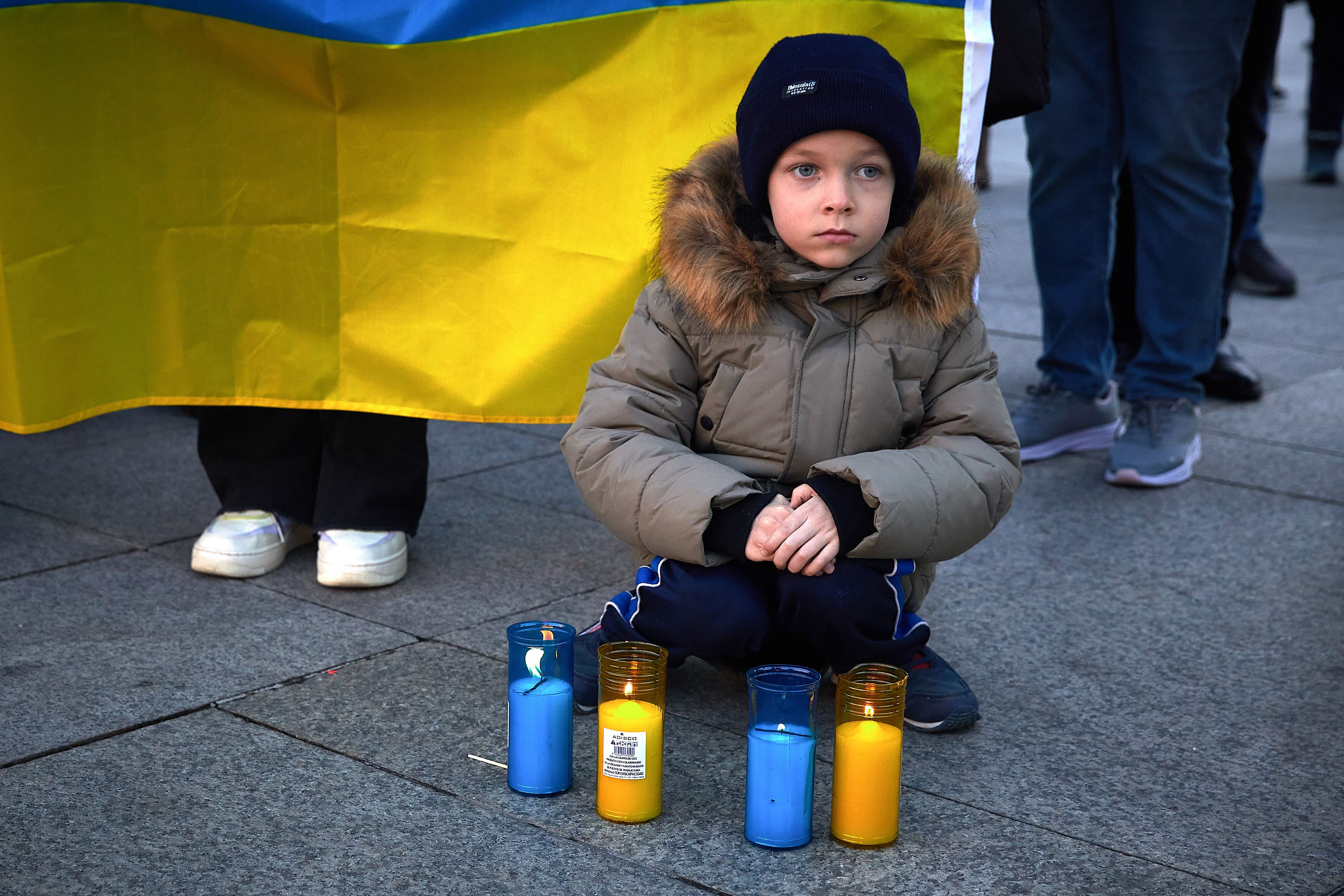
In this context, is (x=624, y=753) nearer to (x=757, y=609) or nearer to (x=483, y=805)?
(x=483, y=805)

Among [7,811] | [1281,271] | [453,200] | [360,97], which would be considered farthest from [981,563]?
[1281,271]

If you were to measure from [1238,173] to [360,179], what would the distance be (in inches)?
131

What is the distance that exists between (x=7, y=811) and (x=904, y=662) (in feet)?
4.84

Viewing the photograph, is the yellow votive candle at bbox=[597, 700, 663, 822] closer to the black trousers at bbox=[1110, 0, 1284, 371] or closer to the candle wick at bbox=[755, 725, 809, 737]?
the candle wick at bbox=[755, 725, 809, 737]

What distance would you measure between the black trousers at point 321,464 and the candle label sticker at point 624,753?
46.1 inches

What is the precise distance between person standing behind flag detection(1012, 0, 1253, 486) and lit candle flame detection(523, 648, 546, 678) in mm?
2335

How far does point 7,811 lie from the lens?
2.14 meters

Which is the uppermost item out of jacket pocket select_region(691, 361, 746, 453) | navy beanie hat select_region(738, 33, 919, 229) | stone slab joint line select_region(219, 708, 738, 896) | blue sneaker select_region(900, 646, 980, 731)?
navy beanie hat select_region(738, 33, 919, 229)

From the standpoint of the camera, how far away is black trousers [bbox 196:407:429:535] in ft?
10.4

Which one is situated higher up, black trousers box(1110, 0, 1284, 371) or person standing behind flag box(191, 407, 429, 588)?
black trousers box(1110, 0, 1284, 371)

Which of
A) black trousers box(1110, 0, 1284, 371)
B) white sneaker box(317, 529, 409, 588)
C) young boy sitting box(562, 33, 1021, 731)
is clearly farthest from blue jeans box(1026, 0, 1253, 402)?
white sneaker box(317, 529, 409, 588)

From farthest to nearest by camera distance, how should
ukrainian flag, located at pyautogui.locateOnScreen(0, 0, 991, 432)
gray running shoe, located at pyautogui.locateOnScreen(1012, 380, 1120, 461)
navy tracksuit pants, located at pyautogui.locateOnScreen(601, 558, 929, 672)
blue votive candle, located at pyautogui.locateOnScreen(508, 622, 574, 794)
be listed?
gray running shoe, located at pyautogui.locateOnScreen(1012, 380, 1120, 461) → ukrainian flag, located at pyautogui.locateOnScreen(0, 0, 991, 432) → navy tracksuit pants, located at pyautogui.locateOnScreen(601, 558, 929, 672) → blue votive candle, located at pyautogui.locateOnScreen(508, 622, 574, 794)

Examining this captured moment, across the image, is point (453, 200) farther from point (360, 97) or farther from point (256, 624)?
point (256, 624)

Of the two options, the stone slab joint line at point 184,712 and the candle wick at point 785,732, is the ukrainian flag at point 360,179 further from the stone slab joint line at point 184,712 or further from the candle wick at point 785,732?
the candle wick at point 785,732
